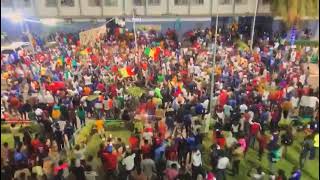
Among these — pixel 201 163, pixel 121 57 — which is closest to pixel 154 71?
pixel 121 57

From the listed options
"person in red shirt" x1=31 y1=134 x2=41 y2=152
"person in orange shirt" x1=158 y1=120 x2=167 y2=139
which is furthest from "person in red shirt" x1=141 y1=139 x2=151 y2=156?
"person in red shirt" x1=31 y1=134 x2=41 y2=152

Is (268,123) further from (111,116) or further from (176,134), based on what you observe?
(111,116)

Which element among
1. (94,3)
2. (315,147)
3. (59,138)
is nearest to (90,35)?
(94,3)

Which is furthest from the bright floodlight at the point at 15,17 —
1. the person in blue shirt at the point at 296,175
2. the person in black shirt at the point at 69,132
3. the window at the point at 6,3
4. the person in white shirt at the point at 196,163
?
the person in blue shirt at the point at 296,175

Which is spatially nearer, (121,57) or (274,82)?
(121,57)

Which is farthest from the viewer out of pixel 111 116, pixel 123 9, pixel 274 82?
pixel 274 82

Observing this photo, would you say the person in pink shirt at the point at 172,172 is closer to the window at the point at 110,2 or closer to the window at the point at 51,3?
the window at the point at 110,2

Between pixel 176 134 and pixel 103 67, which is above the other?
pixel 103 67
